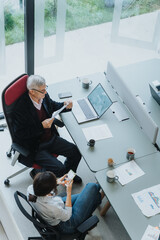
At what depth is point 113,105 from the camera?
3799 millimetres

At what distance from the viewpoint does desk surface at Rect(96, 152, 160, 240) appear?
276 cm

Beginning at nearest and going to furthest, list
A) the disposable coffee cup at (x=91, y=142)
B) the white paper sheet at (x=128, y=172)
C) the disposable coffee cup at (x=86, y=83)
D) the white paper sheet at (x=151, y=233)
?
the white paper sheet at (x=151, y=233), the white paper sheet at (x=128, y=172), the disposable coffee cup at (x=91, y=142), the disposable coffee cup at (x=86, y=83)

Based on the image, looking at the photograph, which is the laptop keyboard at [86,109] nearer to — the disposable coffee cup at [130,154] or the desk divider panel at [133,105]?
the desk divider panel at [133,105]

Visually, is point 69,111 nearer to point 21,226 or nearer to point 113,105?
point 113,105

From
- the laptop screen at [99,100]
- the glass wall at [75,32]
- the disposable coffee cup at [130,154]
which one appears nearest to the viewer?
the disposable coffee cup at [130,154]

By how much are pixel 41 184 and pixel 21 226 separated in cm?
102

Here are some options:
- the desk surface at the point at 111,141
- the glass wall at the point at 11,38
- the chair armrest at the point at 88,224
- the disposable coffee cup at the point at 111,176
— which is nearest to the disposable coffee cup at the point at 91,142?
the desk surface at the point at 111,141

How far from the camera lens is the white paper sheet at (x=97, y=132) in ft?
11.4

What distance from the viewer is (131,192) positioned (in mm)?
2986

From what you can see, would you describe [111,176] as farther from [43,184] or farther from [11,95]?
[11,95]

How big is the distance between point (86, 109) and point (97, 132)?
13.8 inches

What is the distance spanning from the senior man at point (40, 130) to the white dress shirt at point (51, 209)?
0.71 meters

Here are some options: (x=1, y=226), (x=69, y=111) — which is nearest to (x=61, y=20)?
(x=69, y=111)

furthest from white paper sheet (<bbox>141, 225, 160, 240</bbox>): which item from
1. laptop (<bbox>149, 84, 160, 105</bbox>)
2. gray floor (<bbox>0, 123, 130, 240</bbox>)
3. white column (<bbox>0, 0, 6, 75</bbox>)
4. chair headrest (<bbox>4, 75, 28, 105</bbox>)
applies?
white column (<bbox>0, 0, 6, 75</bbox>)
